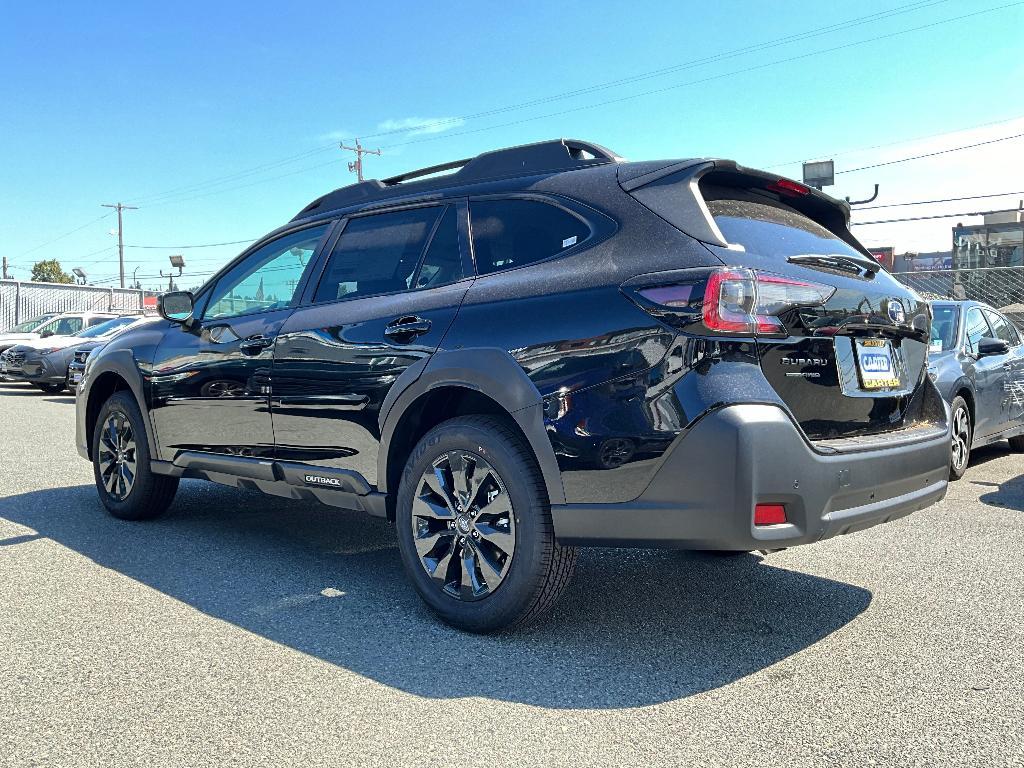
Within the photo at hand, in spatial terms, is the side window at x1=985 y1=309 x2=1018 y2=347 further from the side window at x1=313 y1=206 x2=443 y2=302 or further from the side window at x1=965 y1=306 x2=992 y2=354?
the side window at x1=313 y1=206 x2=443 y2=302

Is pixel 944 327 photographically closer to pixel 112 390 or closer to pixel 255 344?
pixel 255 344

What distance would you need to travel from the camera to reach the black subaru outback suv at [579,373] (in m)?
3.04

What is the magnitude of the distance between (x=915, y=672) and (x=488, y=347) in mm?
1924

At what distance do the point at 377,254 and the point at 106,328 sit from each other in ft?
54.8

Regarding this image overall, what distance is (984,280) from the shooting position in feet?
56.8

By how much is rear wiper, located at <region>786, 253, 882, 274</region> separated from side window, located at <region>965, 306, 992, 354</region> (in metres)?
4.50

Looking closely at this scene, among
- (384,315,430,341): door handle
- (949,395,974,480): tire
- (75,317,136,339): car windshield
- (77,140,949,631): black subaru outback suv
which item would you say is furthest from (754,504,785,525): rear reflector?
(75,317,136,339): car windshield

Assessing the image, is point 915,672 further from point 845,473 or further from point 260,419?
point 260,419

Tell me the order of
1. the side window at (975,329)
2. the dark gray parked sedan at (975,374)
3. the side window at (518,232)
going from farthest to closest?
the side window at (975,329)
the dark gray parked sedan at (975,374)
the side window at (518,232)

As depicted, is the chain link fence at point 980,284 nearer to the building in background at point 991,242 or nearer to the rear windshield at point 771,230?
the building in background at point 991,242

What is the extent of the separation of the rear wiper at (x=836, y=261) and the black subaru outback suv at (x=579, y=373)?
0.04ft

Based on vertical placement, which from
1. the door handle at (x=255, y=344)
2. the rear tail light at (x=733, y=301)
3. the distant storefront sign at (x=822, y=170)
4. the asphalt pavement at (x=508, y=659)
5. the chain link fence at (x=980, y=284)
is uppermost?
the distant storefront sign at (x=822, y=170)

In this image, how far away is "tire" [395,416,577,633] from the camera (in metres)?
3.35

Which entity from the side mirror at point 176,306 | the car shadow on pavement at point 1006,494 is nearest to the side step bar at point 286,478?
the side mirror at point 176,306
